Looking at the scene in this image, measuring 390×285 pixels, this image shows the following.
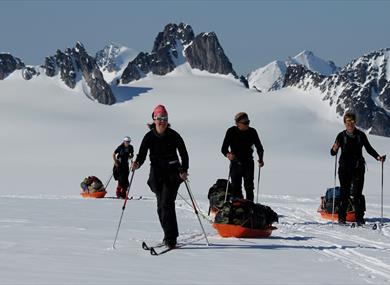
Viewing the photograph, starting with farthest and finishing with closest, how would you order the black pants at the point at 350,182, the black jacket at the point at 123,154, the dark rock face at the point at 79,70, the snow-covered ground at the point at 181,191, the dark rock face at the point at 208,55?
the dark rock face at the point at 208,55 < the dark rock face at the point at 79,70 < the black jacket at the point at 123,154 < the black pants at the point at 350,182 < the snow-covered ground at the point at 181,191

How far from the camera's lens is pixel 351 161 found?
14.2 metres

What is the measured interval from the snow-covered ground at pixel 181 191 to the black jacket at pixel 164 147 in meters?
1.11

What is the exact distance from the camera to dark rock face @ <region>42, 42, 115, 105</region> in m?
128

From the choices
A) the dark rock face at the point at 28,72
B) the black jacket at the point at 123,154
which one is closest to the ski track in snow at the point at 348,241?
the black jacket at the point at 123,154

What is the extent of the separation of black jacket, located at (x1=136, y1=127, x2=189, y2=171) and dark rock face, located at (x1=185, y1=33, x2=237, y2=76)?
138588 mm

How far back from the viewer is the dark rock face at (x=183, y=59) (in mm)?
147875

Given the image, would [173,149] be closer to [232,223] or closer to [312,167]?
[232,223]

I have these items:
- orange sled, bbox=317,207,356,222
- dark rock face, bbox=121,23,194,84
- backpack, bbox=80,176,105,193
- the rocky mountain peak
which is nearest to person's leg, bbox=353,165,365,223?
orange sled, bbox=317,207,356,222

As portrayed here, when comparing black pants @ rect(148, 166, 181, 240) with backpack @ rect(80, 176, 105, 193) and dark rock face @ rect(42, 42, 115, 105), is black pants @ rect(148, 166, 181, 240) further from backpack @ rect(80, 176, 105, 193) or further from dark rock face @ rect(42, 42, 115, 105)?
dark rock face @ rect(42, 42, 115, 105)

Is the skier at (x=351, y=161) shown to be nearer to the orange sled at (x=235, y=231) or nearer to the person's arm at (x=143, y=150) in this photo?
the orange sled at (x=235, y=231)

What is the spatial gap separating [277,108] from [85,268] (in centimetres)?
11783

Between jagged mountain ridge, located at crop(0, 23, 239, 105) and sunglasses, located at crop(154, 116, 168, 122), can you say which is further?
jagged mountain ridge, located at crop(0, 23, 239, 105)

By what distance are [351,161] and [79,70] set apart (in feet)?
412

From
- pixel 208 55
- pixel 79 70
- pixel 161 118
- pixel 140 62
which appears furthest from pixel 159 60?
pixel 161 118
